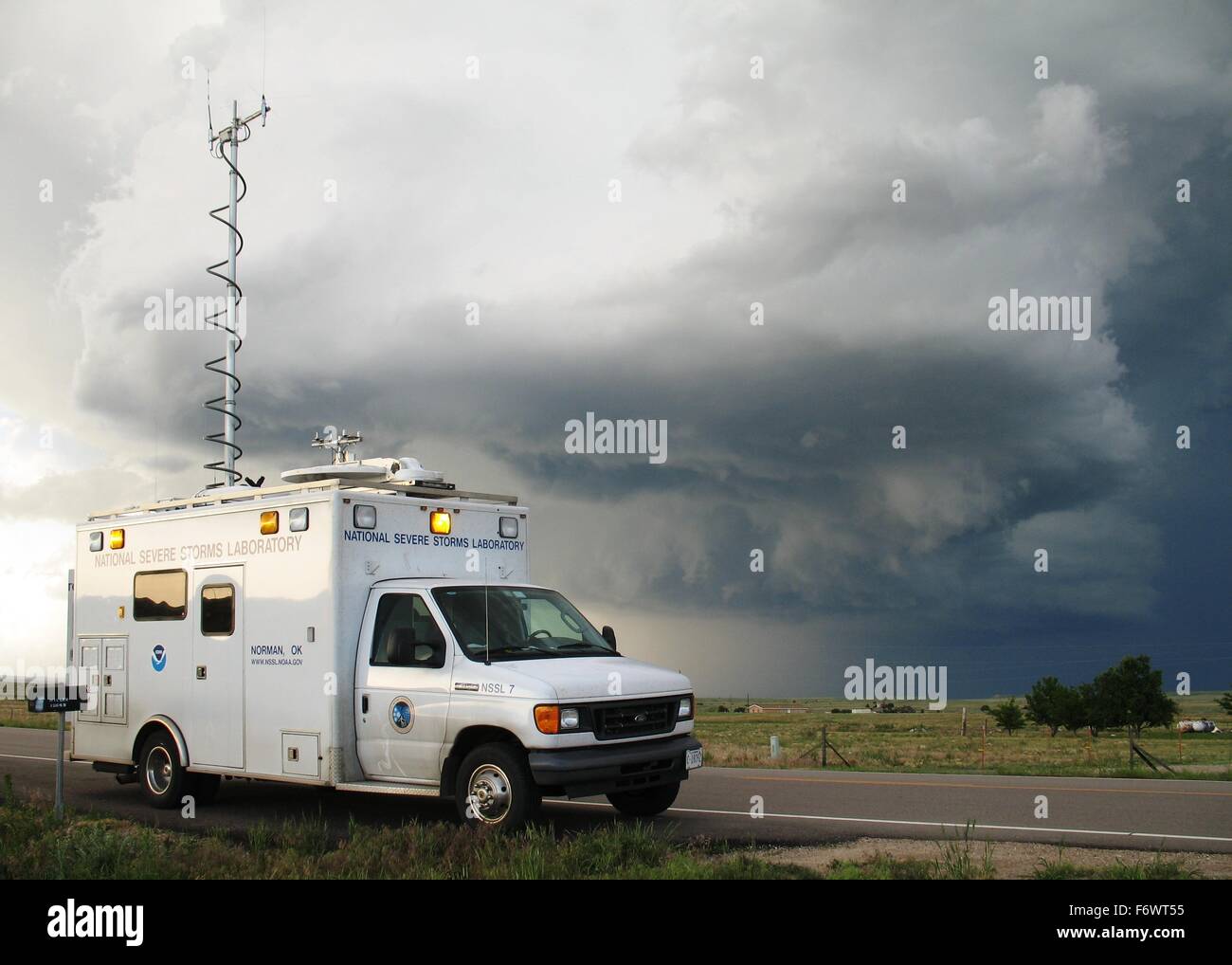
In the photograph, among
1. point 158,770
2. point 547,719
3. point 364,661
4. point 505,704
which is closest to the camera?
point 547,719

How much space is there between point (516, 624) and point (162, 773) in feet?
15.7

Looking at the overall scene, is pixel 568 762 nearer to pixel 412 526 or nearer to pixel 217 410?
pixel 412 526

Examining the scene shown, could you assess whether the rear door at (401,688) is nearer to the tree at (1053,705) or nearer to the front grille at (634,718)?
→ the front grille at (634,718)

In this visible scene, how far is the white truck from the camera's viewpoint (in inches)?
409

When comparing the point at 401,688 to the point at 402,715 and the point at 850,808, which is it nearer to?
the point at 402,715

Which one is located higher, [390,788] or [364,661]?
[364,661]

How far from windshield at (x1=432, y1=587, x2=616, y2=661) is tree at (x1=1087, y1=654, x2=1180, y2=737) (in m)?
79.4

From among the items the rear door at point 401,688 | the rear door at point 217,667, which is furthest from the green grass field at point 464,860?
the rear door at point 217,667

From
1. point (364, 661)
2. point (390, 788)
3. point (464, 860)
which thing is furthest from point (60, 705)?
point (464, 860)

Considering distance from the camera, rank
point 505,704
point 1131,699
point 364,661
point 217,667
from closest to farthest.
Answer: point 505,704 < point 364,661 < point 217,667 < point 1131,699

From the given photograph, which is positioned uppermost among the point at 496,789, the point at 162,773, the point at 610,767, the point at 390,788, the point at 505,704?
the point at 505,704

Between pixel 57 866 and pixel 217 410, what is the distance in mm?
11173

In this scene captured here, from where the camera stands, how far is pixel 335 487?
1155 centimetres

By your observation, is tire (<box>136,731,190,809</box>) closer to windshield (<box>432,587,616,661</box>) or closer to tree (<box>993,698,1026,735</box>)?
windshield (<box>432,587,616,661</box>)
